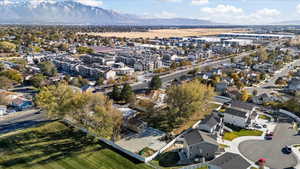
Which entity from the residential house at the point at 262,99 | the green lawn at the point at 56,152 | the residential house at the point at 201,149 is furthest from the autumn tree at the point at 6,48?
the residential house at the point at 262,99

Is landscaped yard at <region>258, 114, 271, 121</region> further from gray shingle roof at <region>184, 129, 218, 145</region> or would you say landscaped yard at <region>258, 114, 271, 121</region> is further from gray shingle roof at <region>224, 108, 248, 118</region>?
gray shingle roof at <region>184, 129, 218, 145</region>

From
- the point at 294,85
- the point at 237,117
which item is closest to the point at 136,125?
the point at 237,117

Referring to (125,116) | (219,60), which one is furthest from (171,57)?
(125,116)

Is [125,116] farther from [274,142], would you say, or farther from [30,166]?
[274,142]

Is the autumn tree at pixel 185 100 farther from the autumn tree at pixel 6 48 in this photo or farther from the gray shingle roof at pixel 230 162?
the autumn tree at pixel 6 48

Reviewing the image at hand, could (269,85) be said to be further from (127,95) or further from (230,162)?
(230,162)

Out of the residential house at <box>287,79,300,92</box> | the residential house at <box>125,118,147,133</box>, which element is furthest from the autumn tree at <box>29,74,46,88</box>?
the residential house at <box>287,79,300,92</box>
